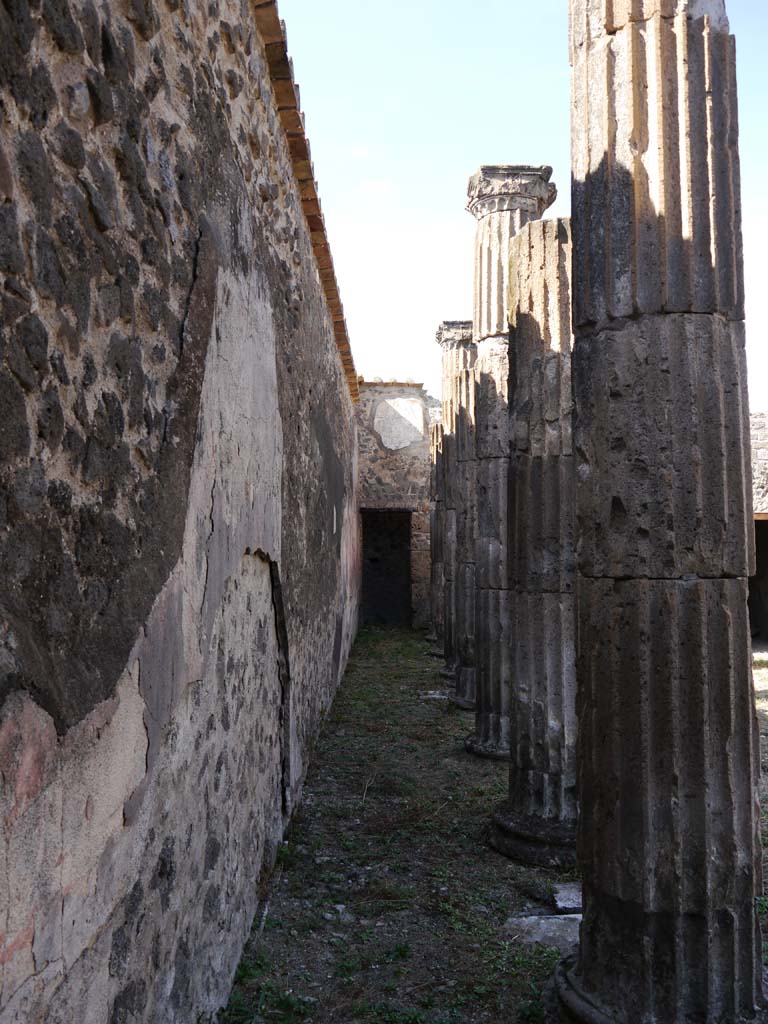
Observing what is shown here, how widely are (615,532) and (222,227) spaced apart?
1.62 meters

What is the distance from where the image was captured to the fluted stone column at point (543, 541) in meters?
4.78

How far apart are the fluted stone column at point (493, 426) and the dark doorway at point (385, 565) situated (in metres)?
10.4

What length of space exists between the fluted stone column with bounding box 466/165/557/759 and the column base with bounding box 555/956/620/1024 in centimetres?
335

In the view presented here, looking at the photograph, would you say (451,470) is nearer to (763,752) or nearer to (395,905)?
(763,752)

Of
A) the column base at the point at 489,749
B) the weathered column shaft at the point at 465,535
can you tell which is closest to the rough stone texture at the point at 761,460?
the weathered column shaft at the point at 465,535

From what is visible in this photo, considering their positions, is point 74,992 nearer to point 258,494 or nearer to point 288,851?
point 258,494

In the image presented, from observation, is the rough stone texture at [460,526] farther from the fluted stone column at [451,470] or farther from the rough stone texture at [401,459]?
the rough stone texture at [401,459]

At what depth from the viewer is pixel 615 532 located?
2814 millimetres

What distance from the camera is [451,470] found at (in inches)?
427

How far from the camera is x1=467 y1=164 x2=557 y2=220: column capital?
23.6 ft

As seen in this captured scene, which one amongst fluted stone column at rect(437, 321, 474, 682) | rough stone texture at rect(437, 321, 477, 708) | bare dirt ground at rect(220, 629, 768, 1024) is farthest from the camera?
fluted stone column at rect(437, 321, 474, 682)

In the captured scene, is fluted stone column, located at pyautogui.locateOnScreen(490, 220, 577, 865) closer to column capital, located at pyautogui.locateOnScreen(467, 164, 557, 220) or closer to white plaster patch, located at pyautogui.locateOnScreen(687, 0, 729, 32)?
white plaster patch, located at pyautogui.locateOnScreen(687, 0, 729, 32)

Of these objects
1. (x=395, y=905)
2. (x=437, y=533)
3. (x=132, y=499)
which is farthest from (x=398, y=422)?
(x=132, y=499)

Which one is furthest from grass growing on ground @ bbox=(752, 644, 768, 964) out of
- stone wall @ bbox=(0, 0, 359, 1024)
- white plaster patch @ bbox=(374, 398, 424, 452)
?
white plaster patch @ bbox=(374, 398, 424, 452)
